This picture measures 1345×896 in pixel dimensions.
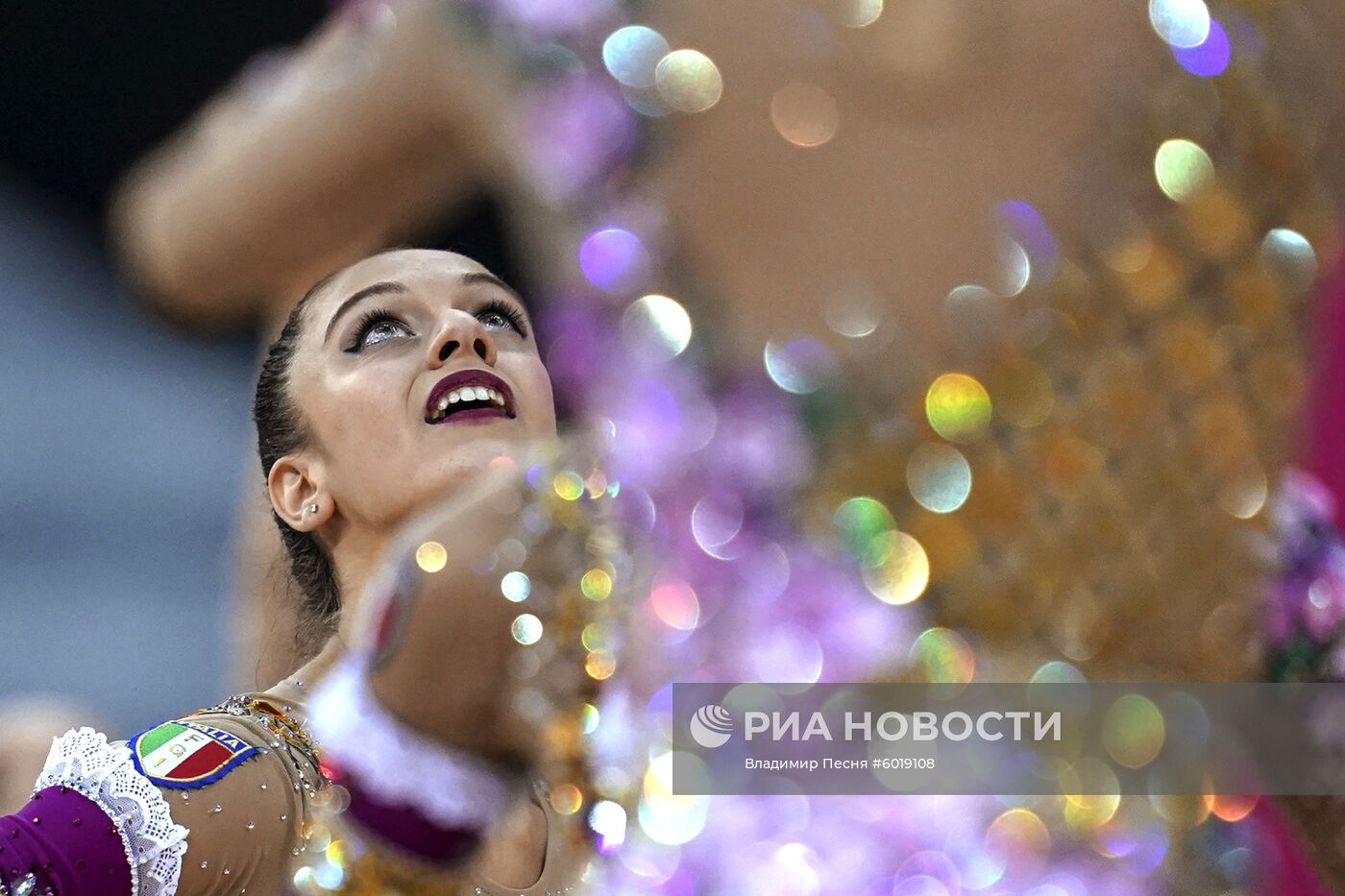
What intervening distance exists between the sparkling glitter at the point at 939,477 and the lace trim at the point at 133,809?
1.19 feet

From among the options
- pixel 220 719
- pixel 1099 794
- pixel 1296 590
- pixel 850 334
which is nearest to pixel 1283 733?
pixel 1296 590

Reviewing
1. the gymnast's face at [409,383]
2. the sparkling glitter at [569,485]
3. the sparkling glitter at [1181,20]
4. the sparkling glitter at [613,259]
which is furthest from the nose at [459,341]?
the sparkling glitter at [1181,20]

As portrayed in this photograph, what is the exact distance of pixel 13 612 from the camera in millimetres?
1212

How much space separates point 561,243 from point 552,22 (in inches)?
3.4

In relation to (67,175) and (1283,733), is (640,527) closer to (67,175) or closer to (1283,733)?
(1283,733)

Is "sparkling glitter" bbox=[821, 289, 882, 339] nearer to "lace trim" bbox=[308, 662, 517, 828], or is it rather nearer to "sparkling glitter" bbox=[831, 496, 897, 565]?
"sparkling glitter" bbox=[831, 496, 897, 565]

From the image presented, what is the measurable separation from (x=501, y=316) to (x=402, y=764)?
0.73ft

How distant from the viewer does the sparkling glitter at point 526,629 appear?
19.3 inches

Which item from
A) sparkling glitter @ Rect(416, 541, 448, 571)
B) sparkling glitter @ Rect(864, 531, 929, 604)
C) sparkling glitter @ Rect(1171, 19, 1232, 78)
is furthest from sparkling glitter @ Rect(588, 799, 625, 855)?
sparkling glitter @ Rect(1171, 19, 1232, 78)

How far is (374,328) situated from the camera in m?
0.62

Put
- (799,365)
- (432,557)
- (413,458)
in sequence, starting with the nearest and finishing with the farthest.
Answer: (799,365), (432,557), (413,458)

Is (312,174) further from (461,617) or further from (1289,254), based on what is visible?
(1289,254)

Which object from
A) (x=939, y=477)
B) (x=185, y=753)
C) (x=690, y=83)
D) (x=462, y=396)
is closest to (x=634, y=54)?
(x=690, y=83)

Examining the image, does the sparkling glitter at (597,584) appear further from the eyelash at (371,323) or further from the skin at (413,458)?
the eyelash at (371,323)
